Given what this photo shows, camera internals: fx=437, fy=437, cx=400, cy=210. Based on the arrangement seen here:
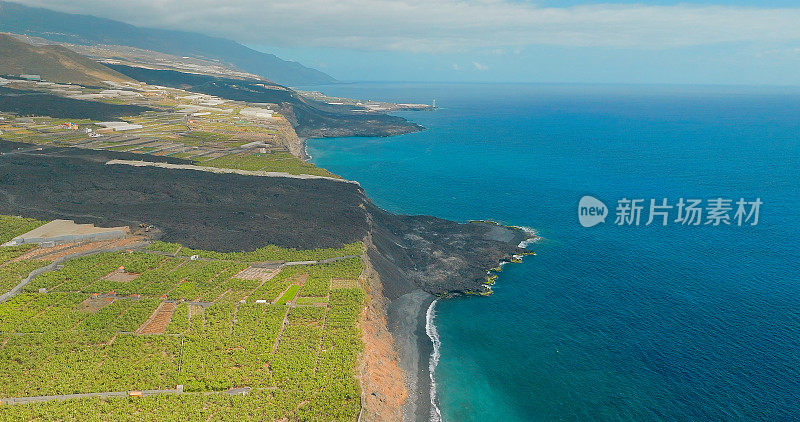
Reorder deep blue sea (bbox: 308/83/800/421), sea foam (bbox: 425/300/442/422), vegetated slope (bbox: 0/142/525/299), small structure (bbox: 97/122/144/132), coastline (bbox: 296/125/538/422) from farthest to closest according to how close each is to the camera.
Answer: small structure (bbox: 97/122/144/132)
vegetated slope (bbox: 0/142/525/299)
deep blue sea (bbox: 308/83/800/421)
sea foam (bbox: 425/300/442/422)
coastline (bbox: 296/125/538/422)

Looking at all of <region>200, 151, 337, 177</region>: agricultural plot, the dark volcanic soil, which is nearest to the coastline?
the dark volcanic soil

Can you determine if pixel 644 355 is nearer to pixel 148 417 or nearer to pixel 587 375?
pixel 587 375

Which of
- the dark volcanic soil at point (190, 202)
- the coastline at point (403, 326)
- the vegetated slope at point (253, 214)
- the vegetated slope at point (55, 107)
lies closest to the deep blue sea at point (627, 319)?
the coastline at point (403, 326)

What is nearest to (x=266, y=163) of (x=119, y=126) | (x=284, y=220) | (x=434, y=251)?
(x=284, y=220)

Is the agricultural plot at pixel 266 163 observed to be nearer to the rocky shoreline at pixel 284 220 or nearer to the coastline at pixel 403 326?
the rocky shoreline at pixel 284 220

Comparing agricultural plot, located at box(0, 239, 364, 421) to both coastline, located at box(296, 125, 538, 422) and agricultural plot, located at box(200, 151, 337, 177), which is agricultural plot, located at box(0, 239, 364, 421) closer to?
coastline, located at box(296, 125, 538, 422)

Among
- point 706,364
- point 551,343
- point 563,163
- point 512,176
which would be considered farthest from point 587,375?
point 563,163

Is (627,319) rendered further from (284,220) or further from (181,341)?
(284,220)
